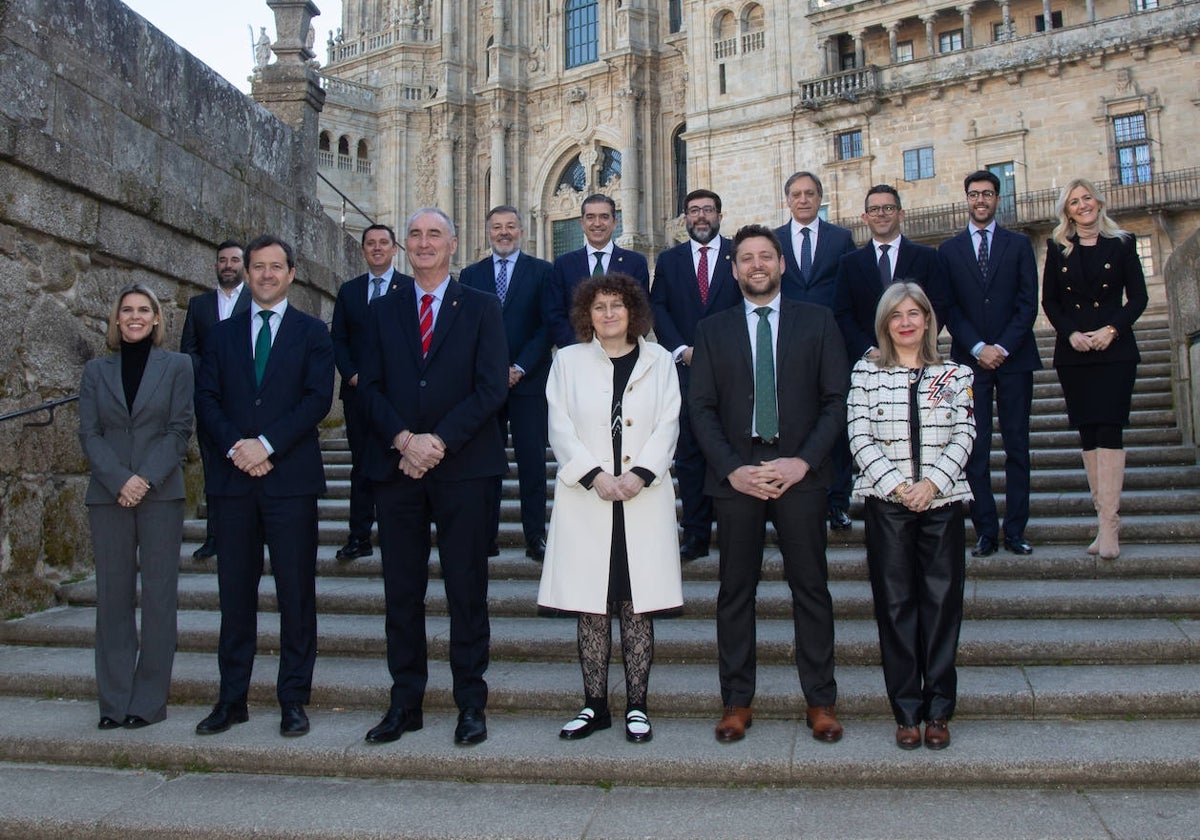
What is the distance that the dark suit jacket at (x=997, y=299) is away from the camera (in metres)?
6.19

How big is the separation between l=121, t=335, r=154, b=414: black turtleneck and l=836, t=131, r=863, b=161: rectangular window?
89.7 ft

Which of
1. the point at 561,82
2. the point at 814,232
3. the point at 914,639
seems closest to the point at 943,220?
the point at 561,82

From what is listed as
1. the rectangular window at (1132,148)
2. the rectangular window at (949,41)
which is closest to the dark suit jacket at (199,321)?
the rectangular window at (1132,148)

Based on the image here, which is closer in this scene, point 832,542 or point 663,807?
point 663,807

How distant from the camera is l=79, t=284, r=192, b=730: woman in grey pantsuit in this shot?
15.7ft

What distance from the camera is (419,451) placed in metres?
4.40

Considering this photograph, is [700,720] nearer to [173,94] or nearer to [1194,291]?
[1194,291]

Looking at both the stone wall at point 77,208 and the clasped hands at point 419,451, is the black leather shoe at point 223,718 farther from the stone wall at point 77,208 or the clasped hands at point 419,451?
the stone wall at point 77,208

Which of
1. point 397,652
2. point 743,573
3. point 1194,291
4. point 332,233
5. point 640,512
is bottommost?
point 397,652

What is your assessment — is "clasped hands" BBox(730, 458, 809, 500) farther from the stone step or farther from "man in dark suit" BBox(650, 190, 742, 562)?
"man in dark suit" BBox(650, 190, 742, 562)

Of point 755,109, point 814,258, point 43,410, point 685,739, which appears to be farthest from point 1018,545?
point 755,109

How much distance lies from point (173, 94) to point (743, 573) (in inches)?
268

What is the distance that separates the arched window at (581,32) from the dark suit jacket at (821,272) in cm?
3604

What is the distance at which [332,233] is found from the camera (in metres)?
11.1
